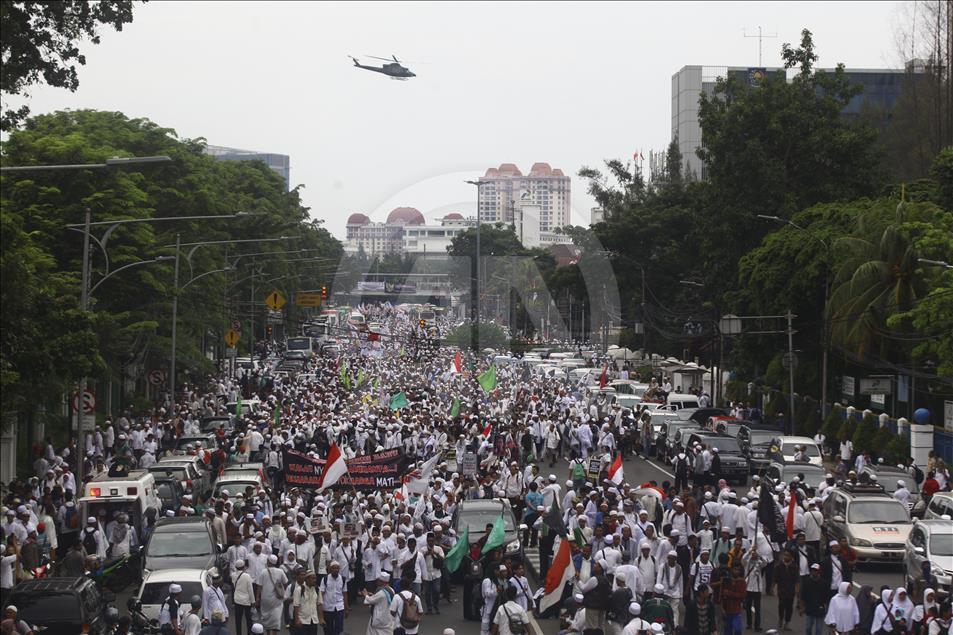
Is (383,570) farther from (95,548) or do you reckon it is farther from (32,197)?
(32,197)

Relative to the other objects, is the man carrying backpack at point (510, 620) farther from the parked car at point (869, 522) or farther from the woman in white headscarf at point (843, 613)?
the parked car at point (869, 522)

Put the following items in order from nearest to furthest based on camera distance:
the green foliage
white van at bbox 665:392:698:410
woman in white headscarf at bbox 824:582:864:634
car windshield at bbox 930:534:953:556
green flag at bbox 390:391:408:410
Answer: woman in white headscarf at bbox 824:582:864:634
the green foliage
car windshield at bbox 930:534:953:556
green flag at bbox 390:391:408:410
white van at bbox 665:392:698:410

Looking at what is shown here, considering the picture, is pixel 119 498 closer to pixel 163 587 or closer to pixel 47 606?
pixel 163 587

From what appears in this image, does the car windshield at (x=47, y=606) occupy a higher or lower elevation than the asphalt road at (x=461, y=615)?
higher

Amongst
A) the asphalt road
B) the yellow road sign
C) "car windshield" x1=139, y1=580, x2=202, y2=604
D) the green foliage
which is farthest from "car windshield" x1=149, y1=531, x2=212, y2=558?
the yellow road sign

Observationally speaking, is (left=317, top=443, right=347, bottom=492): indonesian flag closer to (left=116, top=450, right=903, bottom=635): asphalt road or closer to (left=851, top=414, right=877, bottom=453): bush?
(left=116, top=450, right=903, bottom=635): asphalt road

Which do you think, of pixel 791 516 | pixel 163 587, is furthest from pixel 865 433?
pixel 163 587

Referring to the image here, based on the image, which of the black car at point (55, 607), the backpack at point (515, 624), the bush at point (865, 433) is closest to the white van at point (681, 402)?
the bush at point (865, 433)
